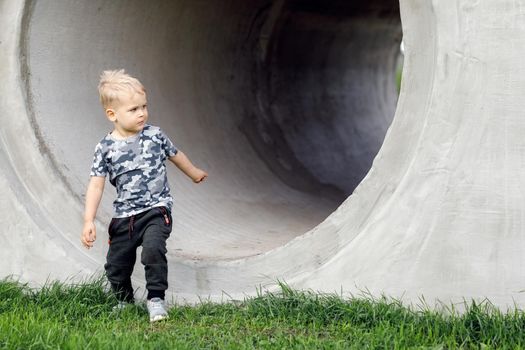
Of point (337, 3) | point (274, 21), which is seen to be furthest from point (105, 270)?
point (337, 3)

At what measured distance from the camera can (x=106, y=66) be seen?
19.8 ft

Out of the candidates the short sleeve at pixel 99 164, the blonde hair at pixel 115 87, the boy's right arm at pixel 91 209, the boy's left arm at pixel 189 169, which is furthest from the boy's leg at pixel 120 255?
the blonde hair at pixel 115 87

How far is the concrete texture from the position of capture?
431cm

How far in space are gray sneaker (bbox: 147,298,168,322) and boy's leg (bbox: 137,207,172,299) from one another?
0.08 ft

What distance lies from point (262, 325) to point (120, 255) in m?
0.81

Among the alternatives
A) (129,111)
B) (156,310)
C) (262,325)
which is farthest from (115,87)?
(262,325)

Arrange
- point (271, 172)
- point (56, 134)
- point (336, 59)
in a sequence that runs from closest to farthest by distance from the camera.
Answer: point (56, 134), point (271, 172), point (336, 59)

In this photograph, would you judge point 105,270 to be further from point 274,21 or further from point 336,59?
point 336,59

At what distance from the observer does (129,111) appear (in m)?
4.68

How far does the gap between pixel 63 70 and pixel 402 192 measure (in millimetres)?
2192

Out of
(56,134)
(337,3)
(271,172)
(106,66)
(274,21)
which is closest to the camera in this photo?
(56,134)

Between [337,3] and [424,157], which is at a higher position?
[337,3]

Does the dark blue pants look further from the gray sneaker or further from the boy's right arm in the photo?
the boy's right arm

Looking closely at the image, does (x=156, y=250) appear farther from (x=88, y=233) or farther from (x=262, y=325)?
(x=262, y=325)
